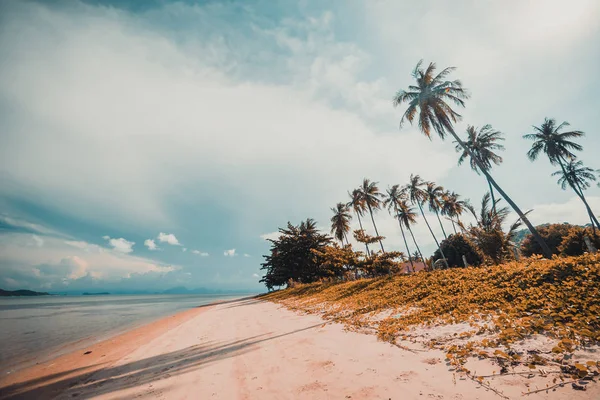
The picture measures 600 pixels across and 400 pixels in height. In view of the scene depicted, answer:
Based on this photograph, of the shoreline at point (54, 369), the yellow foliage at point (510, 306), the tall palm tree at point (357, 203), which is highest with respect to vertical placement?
the tall palm tree at point (357, 203)

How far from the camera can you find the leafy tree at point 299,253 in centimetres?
3769

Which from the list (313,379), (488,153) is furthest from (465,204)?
(313,379)

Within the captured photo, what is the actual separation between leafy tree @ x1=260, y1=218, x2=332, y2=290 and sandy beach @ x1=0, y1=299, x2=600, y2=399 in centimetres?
2944

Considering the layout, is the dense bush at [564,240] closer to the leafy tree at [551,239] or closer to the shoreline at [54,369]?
the leafy tree at [551,239]

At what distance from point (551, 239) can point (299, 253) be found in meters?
35.6

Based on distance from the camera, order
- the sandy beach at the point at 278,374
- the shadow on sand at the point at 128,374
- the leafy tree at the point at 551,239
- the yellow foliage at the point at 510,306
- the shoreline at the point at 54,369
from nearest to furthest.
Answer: the sandy beach at the point at 278,374 → the yellow foliage at the point at 510,306 → the shadow on sand at the point at 128,374 → the shoreline at the point at 54,369 → the leafy tree at the point at 551,239

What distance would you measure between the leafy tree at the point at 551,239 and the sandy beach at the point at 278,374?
40678mm

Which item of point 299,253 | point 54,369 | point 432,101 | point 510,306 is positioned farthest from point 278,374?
point 299,253

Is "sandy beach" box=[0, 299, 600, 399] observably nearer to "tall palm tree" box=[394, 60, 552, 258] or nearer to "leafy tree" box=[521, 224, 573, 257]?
"tall palm tree" box=[394, 60, 552, 258]

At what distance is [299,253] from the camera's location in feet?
127

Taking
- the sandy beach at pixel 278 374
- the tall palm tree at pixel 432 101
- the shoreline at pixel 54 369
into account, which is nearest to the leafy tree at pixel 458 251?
the tall palm tree at pixel 432 101

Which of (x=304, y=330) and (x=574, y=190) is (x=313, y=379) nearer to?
(x=304, y=330)

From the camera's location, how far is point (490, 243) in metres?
19.4

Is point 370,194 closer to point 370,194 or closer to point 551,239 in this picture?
point 370,194
